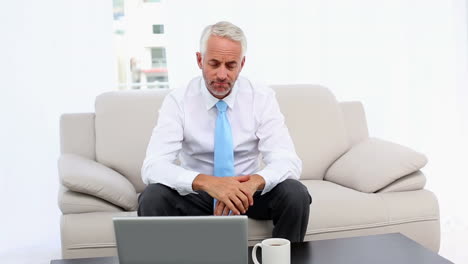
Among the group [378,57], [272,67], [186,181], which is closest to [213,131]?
[186,181]

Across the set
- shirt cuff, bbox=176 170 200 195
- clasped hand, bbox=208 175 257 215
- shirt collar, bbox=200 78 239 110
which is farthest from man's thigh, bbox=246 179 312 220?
shirt collar, bbox=200 78 239 110

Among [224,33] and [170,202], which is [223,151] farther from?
[224,33]

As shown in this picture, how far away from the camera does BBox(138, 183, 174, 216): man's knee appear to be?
75.5 inches

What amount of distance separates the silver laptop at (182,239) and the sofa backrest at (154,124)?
1.14 meters

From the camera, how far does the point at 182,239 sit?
1325mm

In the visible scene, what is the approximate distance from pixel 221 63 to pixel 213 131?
300mm

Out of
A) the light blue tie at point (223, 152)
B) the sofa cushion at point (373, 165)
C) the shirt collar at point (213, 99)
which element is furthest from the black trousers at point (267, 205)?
the sofa cushion at point (373, 165)

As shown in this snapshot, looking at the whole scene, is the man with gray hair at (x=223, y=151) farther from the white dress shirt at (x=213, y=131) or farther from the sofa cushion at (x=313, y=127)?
the sofa cushion at (x=313, y=127)

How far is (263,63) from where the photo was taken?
10.8ft

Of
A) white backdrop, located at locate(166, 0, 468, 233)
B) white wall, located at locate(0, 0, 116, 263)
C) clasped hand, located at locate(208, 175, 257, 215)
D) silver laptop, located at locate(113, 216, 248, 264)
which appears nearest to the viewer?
silver laptop, located at locate(113, 216, 248, 264)

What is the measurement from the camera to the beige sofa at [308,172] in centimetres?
210

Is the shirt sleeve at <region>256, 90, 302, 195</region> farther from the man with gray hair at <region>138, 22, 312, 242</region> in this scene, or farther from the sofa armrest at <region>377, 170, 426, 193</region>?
the sofa armrest at <region>377, 170, 426, 193</region>

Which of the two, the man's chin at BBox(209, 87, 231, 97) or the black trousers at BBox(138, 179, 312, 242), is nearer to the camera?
the black trousers at BBox(138, 179, 312, 242)

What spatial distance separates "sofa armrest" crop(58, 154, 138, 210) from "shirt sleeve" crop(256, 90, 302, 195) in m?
0.55
